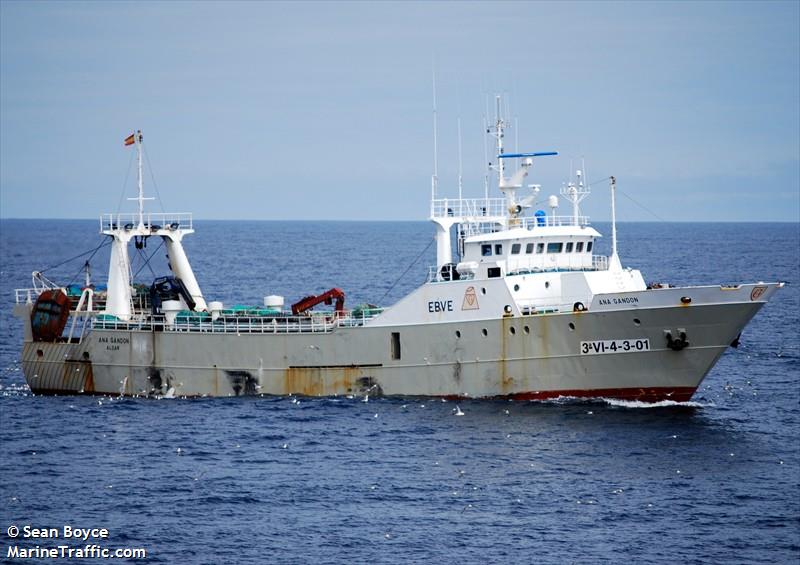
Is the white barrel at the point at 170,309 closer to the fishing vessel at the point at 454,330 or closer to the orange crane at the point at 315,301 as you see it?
the fishing vessel at the point at 454,330

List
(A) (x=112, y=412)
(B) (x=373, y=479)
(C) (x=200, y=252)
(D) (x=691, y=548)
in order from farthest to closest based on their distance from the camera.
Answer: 1. (C) (x=200, y=252)
2. (A) (x=112, y=412)
3. (B) (x=373, y=479)
4. (D) (x=691, y=548)

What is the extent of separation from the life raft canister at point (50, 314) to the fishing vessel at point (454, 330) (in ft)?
0.20

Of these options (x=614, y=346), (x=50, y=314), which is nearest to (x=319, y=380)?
(x=614, y=346)

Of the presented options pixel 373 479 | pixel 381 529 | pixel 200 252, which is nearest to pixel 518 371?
pixel 373 479

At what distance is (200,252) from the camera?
169 metres

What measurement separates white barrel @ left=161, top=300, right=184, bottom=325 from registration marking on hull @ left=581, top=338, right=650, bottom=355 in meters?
17.5

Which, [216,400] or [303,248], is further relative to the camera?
[303,248]

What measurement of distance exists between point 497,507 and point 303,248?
148 m

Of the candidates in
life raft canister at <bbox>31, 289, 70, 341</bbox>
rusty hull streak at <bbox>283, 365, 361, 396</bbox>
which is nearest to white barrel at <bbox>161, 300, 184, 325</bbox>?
life raft canister at <bbox>31, 289, 70, 341</bbox>

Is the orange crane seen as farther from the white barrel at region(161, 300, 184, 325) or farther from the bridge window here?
the white barrel at region(161, 300, 184, 325)

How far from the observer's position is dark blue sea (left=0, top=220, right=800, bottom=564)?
32469 millimetres

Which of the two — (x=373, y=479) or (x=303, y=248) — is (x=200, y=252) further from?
(x=373, y=479)

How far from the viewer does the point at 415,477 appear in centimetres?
3825

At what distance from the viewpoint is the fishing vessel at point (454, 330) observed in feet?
147
